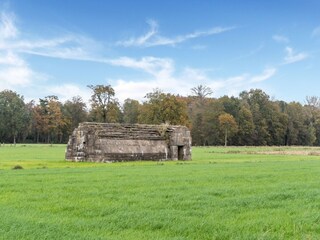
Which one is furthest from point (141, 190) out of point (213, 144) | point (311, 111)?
point (311, 111)

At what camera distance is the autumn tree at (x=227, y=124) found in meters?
111

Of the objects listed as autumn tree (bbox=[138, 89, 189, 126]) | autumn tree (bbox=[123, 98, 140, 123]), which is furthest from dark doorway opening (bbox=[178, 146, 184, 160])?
autumn tree (bbox=[123, 98, 140, 123])

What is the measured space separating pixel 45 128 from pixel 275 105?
63.9 metres

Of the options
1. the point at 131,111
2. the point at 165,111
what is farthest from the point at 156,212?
the point at 131,111

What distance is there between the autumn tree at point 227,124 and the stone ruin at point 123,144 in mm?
67840

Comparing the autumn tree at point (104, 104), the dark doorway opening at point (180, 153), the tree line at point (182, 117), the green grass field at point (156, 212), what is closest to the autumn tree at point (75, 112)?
the tree line at point (182, 117)

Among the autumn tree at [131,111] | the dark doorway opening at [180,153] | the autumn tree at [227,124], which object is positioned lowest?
the dark doorway opening at [180,153]

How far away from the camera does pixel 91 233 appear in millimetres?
7676

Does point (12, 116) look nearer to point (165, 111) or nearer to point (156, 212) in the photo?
point (165, 111)

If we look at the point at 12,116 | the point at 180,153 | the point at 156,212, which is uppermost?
the point at 12,116

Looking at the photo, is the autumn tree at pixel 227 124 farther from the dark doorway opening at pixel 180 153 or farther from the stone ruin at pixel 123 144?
the stone ruin at pixel 123 144

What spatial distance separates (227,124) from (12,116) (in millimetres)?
53661

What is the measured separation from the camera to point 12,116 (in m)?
113

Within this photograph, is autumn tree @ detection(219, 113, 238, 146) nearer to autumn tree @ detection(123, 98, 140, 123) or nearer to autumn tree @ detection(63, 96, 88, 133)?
autumn tree @ detection(123, 98, 140, 123)
